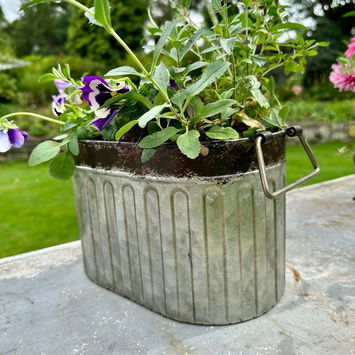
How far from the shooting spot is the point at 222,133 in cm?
77

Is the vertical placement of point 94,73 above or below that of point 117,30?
below

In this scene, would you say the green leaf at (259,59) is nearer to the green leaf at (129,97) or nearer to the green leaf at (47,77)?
the green leaf at (129,97)

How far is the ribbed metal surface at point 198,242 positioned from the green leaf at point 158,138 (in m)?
0.10

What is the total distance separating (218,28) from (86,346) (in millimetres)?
828

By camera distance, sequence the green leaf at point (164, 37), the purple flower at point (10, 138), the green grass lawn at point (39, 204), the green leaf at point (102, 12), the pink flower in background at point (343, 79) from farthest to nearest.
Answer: the green grass lawn at point (39, 204) → the pink flower in background at point (343, 79) → the purple flower at point (10, 138) → the green leaf at point (164, 37) → the green leaf at point (102, 12)

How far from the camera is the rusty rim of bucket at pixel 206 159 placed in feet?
2.58

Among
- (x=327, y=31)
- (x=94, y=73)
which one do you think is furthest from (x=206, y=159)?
(x=327, y=31)

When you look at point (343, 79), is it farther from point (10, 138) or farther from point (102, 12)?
point (10, 138)

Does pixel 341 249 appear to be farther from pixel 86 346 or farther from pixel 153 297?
pixel 86 346

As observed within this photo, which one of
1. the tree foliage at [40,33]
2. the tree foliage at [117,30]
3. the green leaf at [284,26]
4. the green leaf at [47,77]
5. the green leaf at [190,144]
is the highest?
the tree foliage at [40,33]

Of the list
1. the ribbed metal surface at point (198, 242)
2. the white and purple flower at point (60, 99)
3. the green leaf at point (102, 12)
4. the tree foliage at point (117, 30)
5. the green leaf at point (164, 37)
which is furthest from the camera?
the tree foliage at point (117, 30)

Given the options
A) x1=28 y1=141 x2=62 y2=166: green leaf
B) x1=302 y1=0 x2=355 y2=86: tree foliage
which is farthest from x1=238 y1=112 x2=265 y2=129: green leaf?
x1=302 y1=0 x2=355 y2=86: tree foliage

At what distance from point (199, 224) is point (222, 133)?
0.22 m

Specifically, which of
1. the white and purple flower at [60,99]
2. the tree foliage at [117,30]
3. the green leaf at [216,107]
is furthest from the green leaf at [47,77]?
the tree foliage at [117,30]
